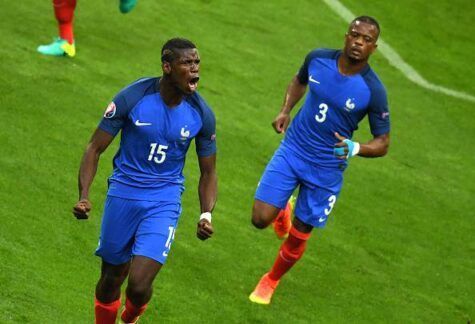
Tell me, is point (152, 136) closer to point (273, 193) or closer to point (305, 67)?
point (273, 193)

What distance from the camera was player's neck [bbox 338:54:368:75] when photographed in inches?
418

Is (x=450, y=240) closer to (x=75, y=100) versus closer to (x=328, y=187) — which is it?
(x=328, y=187)

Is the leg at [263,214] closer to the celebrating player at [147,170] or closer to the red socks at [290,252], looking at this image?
the red socks at [290,252]

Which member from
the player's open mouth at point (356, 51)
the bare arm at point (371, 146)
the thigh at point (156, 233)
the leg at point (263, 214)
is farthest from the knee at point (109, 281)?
the player's open mouth at point (356, 51)

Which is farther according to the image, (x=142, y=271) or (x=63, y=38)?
(x=63, y=38)

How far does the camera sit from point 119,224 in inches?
346

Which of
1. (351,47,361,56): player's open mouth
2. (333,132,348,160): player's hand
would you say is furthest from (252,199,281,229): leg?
(351,47,361,56): player's open mouth

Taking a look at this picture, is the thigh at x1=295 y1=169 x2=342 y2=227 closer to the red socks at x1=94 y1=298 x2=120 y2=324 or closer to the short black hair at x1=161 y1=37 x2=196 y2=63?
the red socks at x1=94 y1=298 x2=120 y2=324

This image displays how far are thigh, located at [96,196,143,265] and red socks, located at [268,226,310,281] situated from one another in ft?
7.93

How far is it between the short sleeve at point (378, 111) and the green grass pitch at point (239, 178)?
5.94 ft

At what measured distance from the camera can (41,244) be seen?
35.2ft

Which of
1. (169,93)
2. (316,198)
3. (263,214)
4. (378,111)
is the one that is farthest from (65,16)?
(169,93)

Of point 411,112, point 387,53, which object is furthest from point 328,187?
point 387,53

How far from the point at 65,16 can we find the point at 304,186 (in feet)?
18.6
